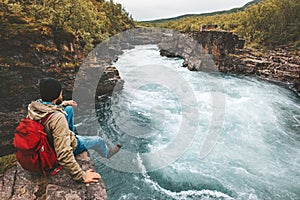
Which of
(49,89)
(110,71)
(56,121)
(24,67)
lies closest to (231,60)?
(110,71)

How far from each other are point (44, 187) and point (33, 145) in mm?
732

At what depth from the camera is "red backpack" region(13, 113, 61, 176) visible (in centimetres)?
234

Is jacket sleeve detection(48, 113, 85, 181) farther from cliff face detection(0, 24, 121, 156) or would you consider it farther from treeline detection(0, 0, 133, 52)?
treeline detection(0, 0, 133, 52)

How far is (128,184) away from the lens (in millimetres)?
6812

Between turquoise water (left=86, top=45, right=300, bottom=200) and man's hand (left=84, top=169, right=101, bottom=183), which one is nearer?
man's hand (left=84, top=169, right=101, bottom=183)

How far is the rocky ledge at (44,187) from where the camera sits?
256 cm

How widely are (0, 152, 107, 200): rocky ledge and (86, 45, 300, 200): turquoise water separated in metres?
4.01

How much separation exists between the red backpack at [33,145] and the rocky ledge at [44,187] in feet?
0.87

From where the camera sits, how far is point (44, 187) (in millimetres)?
2654

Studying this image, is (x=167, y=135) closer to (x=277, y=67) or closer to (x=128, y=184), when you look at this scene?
(x=128, y=184)

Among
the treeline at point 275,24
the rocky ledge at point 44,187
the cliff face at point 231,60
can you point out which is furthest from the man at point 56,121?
the treeline at point 275,24

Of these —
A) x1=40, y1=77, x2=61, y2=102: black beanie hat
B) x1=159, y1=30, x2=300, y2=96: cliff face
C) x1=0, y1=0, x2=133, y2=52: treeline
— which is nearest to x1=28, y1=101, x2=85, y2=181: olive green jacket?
x1=40, y1=77, x2=61, y2=102: black beanie hat

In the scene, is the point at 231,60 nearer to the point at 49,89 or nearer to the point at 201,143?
the point at 201,143

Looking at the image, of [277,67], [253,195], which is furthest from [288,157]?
[277,67]
